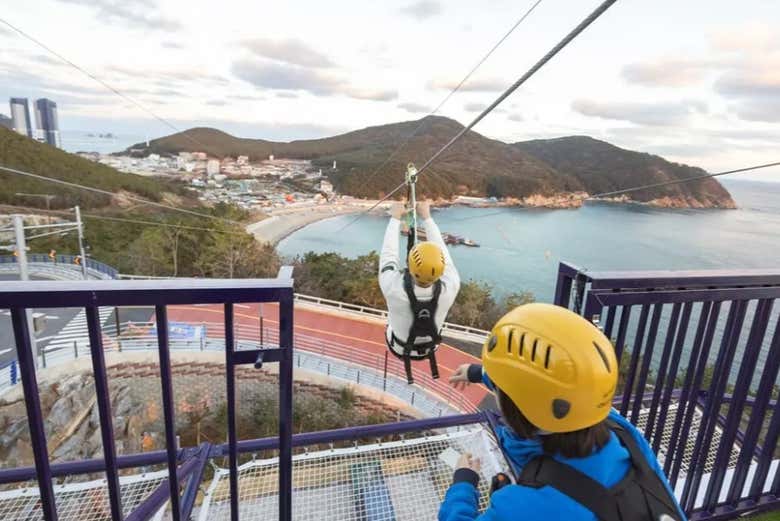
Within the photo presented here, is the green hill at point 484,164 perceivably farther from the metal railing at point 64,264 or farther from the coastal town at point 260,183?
the metal railing at point 64,264

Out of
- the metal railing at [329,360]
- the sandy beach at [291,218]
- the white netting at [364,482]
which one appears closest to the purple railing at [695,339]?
the white netting at [364,482]

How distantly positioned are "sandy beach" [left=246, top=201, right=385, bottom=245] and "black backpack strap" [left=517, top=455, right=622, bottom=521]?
28.6m

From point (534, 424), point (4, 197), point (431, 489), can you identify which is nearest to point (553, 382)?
point (534, 424)

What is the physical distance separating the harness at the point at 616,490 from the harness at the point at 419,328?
1865mm

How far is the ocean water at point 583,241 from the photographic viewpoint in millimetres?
23344

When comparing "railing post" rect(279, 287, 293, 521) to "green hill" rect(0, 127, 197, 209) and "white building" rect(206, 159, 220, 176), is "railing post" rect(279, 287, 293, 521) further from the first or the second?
"white building" rect(206, 159, 220, 176)

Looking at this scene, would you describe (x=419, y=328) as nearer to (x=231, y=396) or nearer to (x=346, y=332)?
(x=231, y=396)

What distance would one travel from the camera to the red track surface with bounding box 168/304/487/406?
11.9 meters

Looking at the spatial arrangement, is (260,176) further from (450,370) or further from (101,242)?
(450,370)

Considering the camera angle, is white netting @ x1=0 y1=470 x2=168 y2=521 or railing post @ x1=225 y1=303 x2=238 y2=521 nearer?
railing post @ x1=225 y1=303 x2=238 y2=521

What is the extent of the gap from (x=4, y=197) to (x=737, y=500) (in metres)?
A: 29.9

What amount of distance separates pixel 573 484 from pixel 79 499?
230 centimetres

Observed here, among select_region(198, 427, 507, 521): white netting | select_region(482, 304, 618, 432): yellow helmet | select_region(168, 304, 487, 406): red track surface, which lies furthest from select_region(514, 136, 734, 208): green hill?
select_region(482, 304, 618, 432): yellow helmet

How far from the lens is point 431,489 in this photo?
201 cm
